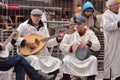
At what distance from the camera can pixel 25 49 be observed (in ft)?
28.5

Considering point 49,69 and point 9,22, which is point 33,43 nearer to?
point 49,69

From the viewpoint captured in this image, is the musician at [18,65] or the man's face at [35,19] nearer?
the musician at [18,65]

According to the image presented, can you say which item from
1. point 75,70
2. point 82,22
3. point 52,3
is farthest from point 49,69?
point 52,3

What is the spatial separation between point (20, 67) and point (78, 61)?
112 cm

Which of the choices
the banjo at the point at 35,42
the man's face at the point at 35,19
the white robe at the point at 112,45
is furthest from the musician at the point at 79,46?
the man's face at the point at 35,19

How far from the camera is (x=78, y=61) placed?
8547 mm

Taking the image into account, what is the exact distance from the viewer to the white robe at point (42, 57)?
8523 millimetres

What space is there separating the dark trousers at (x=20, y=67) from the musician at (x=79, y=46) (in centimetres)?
66

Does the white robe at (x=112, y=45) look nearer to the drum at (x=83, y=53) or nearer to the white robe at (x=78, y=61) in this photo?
the white robe at (x=78, y=61)

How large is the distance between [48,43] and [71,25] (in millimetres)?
554

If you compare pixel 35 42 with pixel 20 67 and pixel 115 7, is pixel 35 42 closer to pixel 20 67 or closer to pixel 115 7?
pixel 20 67

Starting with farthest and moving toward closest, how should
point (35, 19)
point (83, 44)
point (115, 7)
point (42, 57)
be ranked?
point (115, 7)
point (35, 19)
point (42, 57)
point (83, 44)

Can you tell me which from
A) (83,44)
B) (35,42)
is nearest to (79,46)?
(83,44)

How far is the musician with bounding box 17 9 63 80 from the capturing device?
28.1ft
